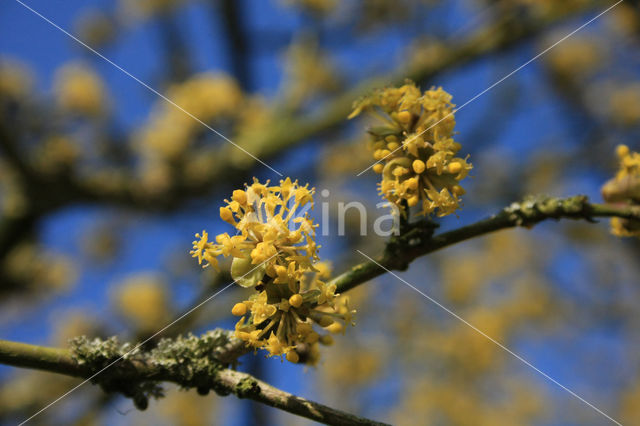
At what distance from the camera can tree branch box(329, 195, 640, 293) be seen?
1.86m

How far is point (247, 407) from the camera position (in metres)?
6.02

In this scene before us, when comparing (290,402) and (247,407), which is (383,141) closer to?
(290,402)

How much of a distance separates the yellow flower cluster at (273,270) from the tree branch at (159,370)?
0.14 metres

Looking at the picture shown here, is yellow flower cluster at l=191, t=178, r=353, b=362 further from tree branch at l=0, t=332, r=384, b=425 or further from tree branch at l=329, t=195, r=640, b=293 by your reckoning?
tree branch at l=329, t=195, r=640, b=293

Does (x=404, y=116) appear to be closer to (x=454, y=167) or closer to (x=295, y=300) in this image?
(x=454, y=167)

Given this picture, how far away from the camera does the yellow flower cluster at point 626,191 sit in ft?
6.62

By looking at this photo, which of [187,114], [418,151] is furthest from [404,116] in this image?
[187,114]

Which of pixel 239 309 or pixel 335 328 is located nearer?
pixel 239 309

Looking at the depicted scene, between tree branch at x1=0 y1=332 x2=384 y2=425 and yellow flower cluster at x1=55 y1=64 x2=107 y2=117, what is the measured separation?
615 cm

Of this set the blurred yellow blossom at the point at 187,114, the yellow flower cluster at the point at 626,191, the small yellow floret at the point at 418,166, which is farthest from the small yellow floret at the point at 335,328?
the blurred yellow blossom at the point at 187,114

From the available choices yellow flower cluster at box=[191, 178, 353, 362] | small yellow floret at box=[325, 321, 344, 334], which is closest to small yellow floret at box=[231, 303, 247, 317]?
yellow flower cluster at box=[191, 178, 353, 362]

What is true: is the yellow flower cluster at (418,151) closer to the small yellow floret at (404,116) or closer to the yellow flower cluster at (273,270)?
the small yellow floret at (404,116)

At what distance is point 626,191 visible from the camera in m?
2.03

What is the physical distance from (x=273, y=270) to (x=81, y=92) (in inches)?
255
